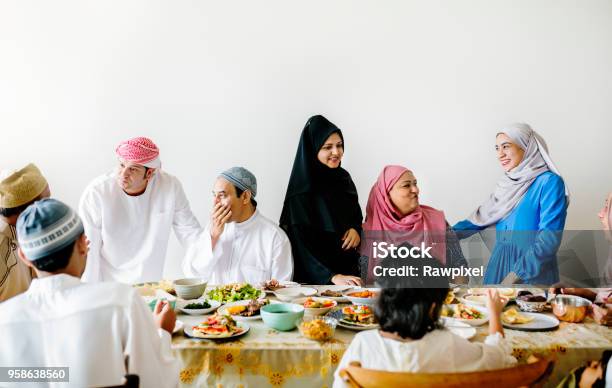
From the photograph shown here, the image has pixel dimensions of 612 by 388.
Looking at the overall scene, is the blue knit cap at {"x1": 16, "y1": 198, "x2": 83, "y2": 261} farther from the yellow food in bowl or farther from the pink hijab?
the pink hijab

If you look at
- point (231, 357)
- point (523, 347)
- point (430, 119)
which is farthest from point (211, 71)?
point (523, 347)

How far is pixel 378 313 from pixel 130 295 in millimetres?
707

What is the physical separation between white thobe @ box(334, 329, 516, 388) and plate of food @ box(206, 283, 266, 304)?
0.90 meters

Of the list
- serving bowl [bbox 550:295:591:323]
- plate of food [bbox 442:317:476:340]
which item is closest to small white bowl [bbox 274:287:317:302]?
plate of food [bbox 442:317:476:340]

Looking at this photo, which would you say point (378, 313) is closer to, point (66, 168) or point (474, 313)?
point (474, 313)

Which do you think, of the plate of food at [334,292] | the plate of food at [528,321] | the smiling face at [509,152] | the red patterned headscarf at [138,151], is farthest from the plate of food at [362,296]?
the smiling face at [509,152]

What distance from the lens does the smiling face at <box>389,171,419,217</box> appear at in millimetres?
3160

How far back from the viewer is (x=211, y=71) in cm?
384

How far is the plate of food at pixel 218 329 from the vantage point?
1.69m

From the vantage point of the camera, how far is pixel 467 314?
188 cm

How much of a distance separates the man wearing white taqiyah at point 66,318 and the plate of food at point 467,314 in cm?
115

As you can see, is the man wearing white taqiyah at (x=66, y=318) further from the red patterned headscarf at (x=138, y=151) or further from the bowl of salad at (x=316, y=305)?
the red patterned headscarf at (x=138, y=151)

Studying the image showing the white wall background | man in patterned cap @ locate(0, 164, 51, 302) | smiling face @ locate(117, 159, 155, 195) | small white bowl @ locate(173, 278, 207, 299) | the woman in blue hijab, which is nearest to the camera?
man in patterned cap @ locate(0, 164, 51, 302)

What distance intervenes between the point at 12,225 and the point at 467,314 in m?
1.87
